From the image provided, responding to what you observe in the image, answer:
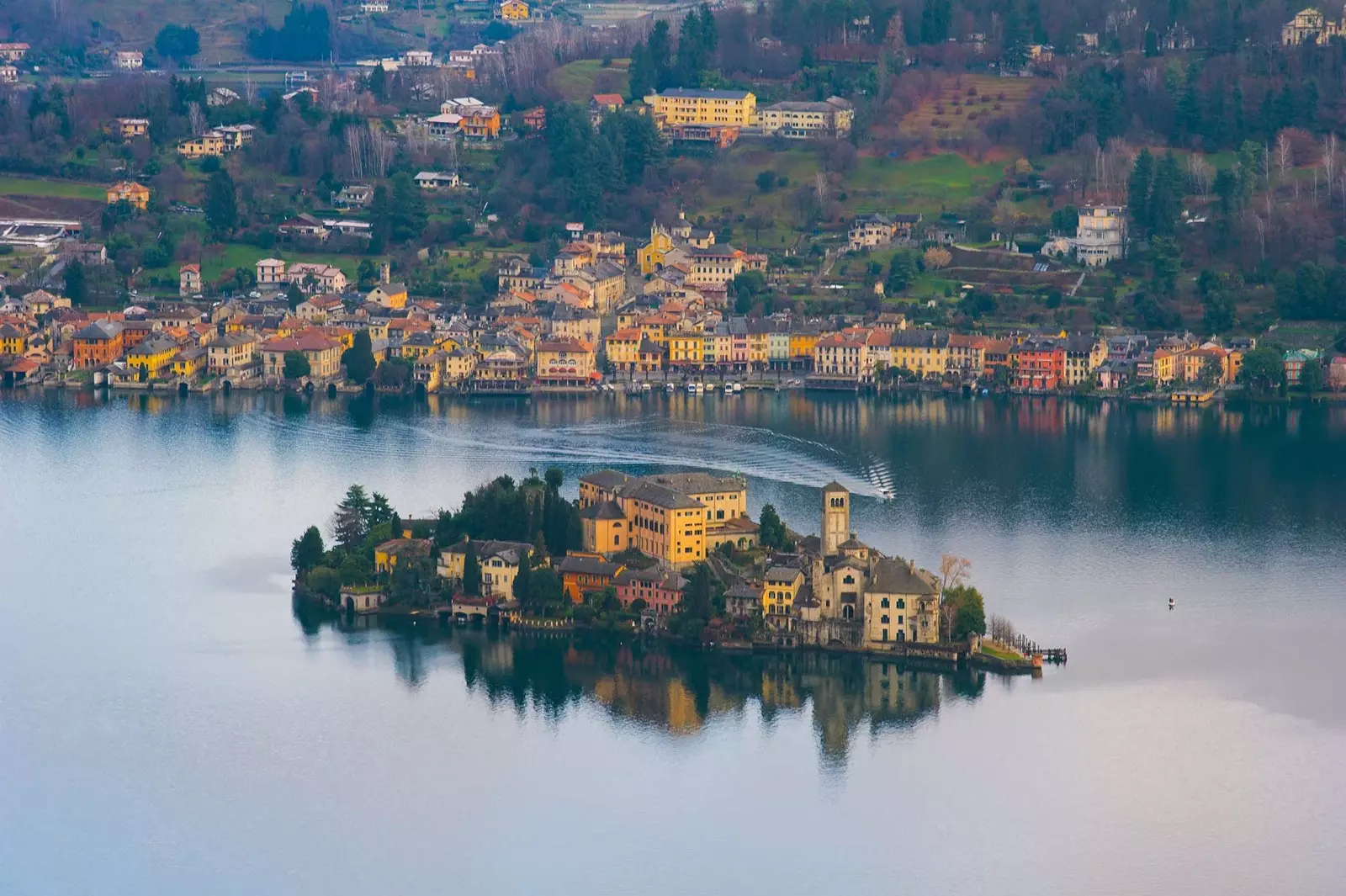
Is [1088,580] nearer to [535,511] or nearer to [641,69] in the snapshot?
[535,511]

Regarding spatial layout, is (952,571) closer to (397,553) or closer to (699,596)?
(699,596)

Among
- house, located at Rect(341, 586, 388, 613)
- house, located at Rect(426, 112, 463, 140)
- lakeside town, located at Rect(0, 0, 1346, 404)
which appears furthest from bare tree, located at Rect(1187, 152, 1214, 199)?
house, located at Rect(341, 586, 388, 613)

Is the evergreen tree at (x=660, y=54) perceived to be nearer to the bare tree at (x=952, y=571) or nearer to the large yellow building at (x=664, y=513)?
the large yellow building at (x=664, y=513)

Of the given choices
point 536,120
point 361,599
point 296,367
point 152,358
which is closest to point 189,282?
point 152,358

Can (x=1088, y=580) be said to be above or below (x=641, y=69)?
below

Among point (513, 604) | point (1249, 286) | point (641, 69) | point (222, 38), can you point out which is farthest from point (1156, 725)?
point (222, 38)
